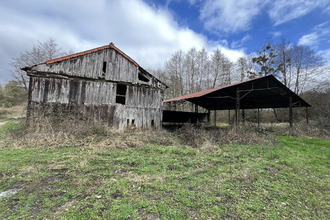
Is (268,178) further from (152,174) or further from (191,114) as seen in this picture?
(191,114)

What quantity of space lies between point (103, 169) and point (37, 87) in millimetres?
8173

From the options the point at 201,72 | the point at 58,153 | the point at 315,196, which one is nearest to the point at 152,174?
the point at 315,196

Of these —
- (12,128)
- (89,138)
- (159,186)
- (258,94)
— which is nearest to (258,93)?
(258,94)

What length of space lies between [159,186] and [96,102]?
330 inches

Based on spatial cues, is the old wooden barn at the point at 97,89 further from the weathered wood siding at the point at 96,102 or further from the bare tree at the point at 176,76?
the bare tree at the point at 176,76

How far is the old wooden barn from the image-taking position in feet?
28.7

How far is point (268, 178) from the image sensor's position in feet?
12.5

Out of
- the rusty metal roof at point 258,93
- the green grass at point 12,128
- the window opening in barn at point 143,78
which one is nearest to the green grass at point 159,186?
the green grass at point 12,128

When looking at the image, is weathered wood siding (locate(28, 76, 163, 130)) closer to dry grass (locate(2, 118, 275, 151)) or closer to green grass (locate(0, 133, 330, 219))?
dry grass (locate(2, 118, 275, 151))

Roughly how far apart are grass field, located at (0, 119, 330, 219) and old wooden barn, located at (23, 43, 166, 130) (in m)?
4.18

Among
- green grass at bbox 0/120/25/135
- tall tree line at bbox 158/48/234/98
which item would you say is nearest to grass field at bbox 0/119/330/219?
green grass at bbox 0/120/25/135

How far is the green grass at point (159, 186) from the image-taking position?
7.89ft

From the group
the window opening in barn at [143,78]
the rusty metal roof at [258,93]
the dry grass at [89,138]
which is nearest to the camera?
the dry grass at [89,138]

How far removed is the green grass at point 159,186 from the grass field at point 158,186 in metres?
0.02
